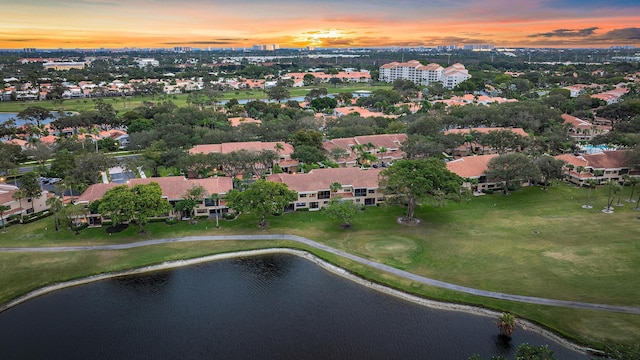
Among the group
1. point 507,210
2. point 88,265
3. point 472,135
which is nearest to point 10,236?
point 88,265

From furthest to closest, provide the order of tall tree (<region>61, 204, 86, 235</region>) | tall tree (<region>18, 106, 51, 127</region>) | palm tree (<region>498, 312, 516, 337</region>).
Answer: tall tree (<region>18, 106, 51, 127</region>)
tall tree (<region>61, 204, 86, 235</region>)
palm tree (<region>498, 312, 516, 337</region>)

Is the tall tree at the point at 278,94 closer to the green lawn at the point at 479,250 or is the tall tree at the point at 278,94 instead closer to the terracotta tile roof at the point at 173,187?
the terracotta tile roof at the point at 173,187

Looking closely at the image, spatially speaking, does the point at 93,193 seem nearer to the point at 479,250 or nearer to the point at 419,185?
the point at 419,185

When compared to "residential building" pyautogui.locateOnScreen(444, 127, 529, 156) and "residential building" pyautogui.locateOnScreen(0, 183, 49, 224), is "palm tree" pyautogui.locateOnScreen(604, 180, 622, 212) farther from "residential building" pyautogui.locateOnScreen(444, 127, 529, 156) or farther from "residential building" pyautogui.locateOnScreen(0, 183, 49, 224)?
"residential building" pyautogui.locateOnScreen(0, 183, 49, 224)

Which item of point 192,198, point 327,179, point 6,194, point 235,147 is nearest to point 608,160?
point 327,179

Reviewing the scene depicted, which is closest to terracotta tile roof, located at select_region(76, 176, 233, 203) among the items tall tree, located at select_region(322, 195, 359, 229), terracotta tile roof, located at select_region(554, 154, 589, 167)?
tall tree, located at select_region(322, 195, 359, 229)

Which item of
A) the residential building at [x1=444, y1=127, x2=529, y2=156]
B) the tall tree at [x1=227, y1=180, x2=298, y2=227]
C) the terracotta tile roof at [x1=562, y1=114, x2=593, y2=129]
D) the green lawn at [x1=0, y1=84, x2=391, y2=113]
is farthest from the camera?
the green lawn at [x1=0, y1=84, x2=391, y2=113]
